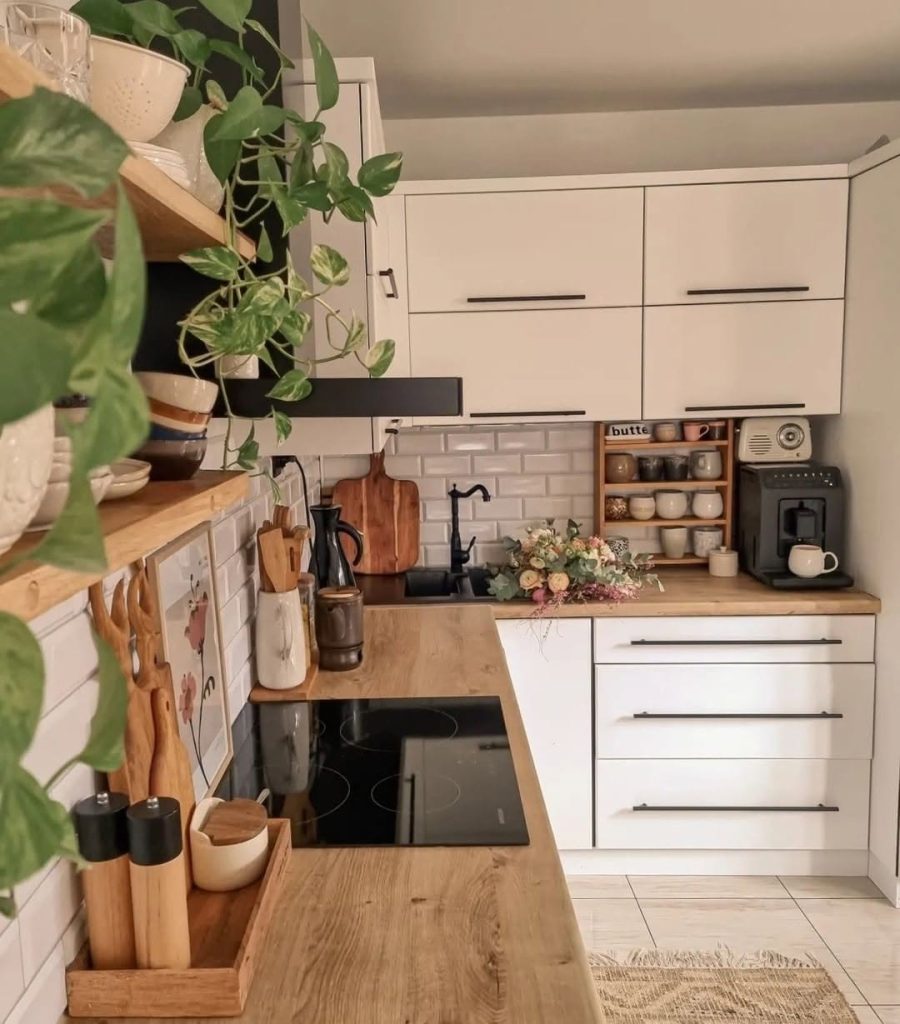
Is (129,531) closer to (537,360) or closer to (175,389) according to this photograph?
(175,389)

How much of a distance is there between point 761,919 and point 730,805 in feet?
1.12

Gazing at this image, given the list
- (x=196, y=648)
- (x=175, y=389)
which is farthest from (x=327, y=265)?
(x=196, y=648)

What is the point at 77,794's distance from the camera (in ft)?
3.14

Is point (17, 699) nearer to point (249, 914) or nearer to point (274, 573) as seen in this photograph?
point (249, 914)

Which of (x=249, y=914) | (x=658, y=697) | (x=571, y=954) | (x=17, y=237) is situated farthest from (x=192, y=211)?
(x=658, y=697)

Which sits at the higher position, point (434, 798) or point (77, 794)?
point (77, 794)

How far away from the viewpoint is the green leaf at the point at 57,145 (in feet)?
0.84

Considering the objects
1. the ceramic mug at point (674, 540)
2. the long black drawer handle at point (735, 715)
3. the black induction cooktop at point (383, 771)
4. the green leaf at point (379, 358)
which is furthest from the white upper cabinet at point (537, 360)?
the green leaf at point (379, 358)

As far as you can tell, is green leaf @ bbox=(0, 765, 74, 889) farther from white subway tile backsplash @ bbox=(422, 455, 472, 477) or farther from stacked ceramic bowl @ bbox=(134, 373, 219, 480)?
white subway tile backsplash @ bbox=(422, 455, 472, 477)

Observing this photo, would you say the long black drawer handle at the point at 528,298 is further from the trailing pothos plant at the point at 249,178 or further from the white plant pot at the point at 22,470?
the white plant pot at the point at 22,470

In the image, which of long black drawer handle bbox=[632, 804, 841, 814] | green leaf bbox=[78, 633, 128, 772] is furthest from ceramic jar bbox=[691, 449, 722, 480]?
green leaf bbox=[78, 633, 128, 772]

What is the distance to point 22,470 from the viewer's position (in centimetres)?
42

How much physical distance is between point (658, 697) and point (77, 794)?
2.15m

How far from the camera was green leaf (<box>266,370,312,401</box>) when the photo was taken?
114 cm
